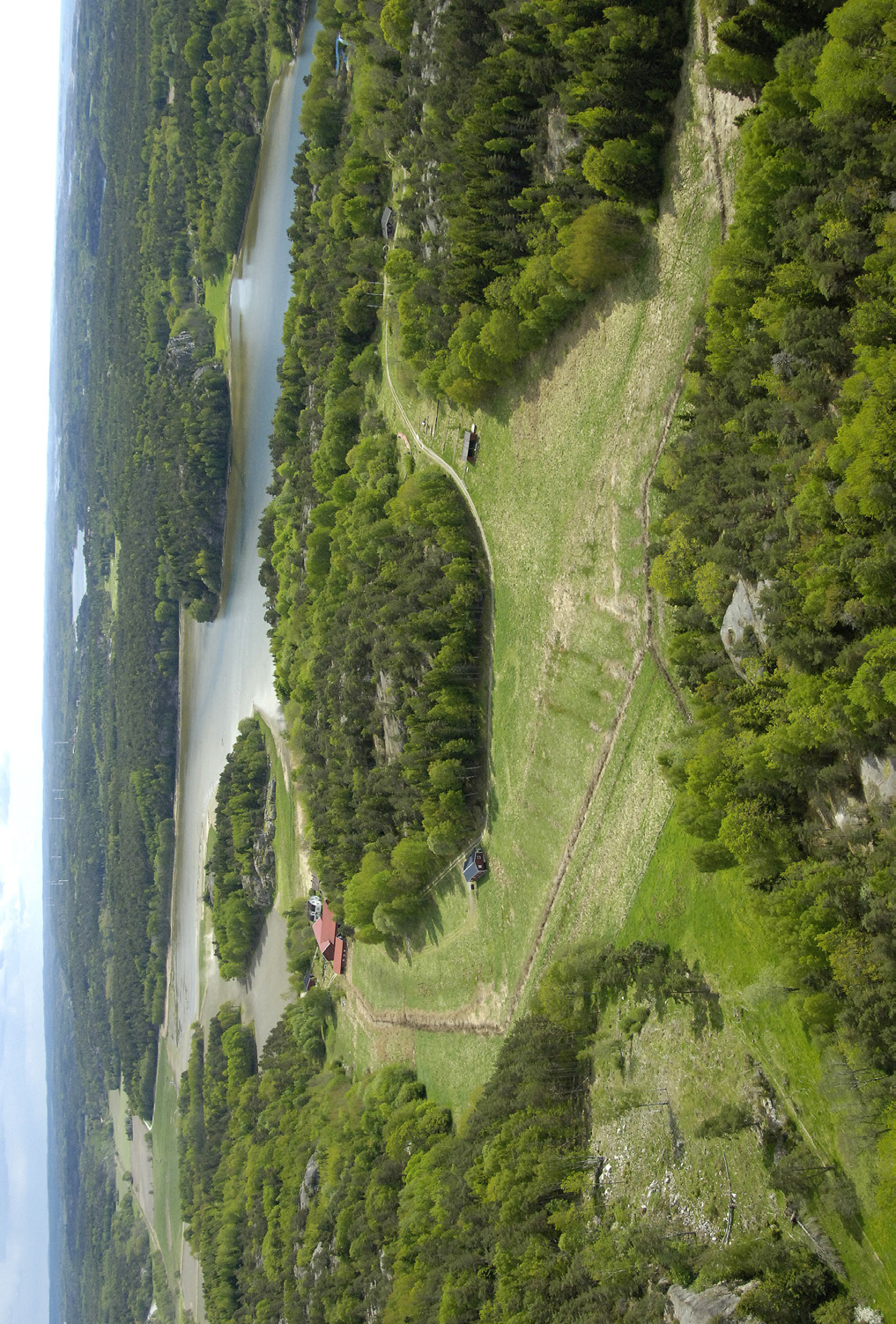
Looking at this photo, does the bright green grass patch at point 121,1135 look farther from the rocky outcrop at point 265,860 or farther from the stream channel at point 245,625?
the rocky outcrop at point 265,860

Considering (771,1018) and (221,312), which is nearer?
(771,1018)

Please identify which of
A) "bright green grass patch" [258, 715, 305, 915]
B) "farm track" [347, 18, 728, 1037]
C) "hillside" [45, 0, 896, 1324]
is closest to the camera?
"hillside" [45, 0, 896, 1324]

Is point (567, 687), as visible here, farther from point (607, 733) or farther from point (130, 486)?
point (130, 486)

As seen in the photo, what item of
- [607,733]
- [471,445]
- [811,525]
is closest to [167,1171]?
[607,733]

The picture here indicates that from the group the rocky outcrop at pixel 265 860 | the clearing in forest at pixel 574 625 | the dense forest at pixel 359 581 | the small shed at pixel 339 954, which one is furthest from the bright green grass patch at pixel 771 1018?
the rocky outcrop at pixel 265 860

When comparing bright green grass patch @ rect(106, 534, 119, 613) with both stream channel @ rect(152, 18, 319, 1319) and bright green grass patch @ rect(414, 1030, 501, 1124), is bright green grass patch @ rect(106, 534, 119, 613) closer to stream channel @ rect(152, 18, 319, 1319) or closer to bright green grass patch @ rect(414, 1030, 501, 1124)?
stream channel @ rect(152, 18, 319, 1319)

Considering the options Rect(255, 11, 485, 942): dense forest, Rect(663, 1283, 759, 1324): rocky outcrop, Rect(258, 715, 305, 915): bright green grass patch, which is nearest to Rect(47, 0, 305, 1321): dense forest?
Rect(255, 11, 485, 942): dense forest
